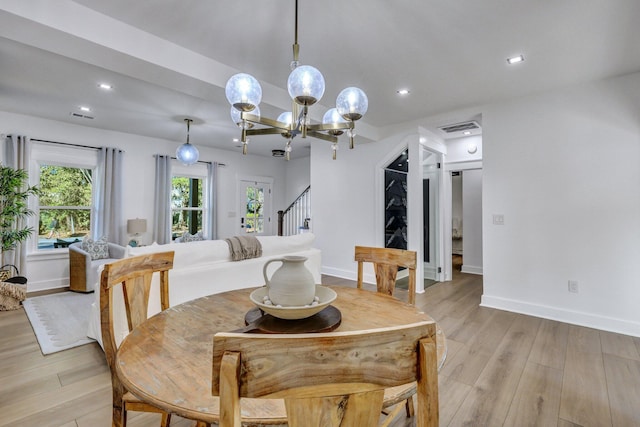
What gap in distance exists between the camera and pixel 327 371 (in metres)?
0.51

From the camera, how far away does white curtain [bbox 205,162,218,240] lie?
667cm

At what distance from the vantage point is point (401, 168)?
4.98 m

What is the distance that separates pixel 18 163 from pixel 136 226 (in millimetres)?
1777

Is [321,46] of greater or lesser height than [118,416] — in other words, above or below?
above

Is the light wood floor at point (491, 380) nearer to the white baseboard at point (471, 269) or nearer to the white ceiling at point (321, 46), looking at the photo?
the white ceiling at point (321, 46)

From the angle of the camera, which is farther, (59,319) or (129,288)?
(59,319)

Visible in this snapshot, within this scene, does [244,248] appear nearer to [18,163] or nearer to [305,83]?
[305,83]

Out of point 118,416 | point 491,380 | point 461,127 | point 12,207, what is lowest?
point 491,380

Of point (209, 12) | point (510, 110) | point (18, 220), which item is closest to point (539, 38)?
point (510, 110)

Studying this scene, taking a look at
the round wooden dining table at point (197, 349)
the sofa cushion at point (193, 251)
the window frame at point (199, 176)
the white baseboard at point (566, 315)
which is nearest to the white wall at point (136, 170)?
the window frame at point (199, 176)

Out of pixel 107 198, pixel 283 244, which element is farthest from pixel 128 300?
pixel 107 198

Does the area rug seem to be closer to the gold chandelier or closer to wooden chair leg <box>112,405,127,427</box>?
wooden chair leg <box>112,405,127,427</box>

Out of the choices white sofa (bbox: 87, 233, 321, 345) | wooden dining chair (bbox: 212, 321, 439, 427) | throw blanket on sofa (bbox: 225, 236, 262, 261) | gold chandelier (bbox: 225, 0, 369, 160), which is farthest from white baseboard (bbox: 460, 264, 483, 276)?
wooden dining chair (bbox: 212, 321, 439, 427)

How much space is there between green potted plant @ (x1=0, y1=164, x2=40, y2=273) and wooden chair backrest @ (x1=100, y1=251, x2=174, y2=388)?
13.1 ft
